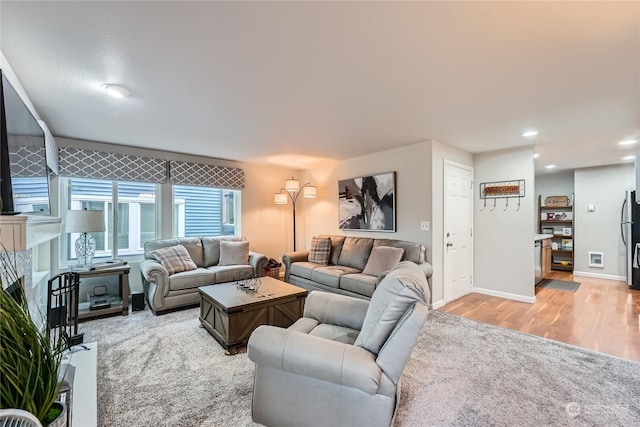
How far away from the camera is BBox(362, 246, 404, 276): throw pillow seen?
3.73m

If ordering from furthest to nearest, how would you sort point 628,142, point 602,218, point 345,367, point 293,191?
point 602,218
point 293,191
point 628,142
point 345,367

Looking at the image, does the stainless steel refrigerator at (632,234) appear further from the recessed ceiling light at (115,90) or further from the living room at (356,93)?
the recessed ceiling light at (115,90)

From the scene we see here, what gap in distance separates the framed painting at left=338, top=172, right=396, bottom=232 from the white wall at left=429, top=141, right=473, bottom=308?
0.59 meters

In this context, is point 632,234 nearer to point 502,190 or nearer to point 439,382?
point 502,190

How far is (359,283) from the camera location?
3.58 m

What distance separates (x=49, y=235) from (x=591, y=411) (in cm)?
407

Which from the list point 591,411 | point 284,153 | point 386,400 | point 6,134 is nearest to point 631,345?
point 591,411

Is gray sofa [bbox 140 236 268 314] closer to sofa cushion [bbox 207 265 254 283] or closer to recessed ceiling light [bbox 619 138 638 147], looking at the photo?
sofa cushion [bbox 207 265 254 283]

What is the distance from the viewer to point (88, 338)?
2.84m

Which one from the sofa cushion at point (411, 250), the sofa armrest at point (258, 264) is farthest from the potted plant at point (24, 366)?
the sofa cushion at point (411, 250)

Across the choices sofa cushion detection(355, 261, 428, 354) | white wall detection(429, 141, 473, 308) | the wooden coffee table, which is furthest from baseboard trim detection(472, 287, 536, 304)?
sofa cushion detection(355, 261, 428, 354)

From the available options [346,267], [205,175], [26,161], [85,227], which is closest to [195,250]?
[205,175]

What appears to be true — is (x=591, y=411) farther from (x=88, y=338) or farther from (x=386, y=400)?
(x=88, y=338)

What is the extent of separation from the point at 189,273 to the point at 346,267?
2.23 metres
